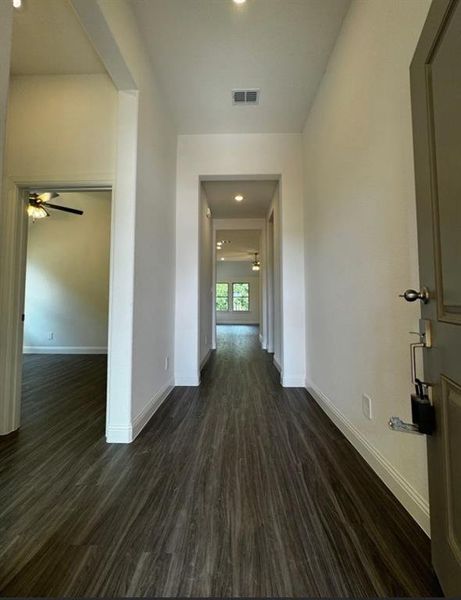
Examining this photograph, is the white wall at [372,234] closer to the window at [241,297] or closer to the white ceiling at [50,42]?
the white ceiling at [50,42]

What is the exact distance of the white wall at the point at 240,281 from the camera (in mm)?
13633

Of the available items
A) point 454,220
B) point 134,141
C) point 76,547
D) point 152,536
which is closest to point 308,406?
point 152,536

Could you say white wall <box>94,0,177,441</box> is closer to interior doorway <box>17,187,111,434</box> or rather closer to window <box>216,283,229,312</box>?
interior doorway <box>17,187,111,434</box>

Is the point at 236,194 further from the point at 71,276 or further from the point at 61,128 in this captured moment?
the point at 71,276

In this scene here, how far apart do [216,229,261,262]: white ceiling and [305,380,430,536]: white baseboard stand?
542cm

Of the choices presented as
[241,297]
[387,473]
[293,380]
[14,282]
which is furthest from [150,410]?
[241,297]

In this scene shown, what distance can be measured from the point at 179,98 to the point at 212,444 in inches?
131

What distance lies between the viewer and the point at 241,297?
45.5ft

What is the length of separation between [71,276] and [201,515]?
5.54 m

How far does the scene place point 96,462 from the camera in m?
1.74

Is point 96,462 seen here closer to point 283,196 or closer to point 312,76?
point 283,196

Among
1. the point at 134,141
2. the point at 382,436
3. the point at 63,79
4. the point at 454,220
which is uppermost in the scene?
the point at 63,79

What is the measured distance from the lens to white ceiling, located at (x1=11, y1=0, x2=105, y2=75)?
1.88 metres

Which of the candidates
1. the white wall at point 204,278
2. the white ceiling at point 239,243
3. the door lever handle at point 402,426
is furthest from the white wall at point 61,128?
the white ceiling at point 239,243
